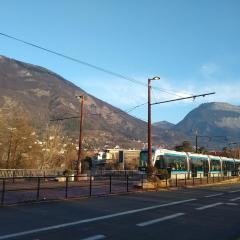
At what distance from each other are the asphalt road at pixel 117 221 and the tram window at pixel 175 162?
2981 cm

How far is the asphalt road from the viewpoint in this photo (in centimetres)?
1291

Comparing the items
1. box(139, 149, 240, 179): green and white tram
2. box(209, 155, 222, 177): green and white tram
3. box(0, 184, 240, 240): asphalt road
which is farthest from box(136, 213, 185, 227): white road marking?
box(209, 155, 222, 177): green and white tram

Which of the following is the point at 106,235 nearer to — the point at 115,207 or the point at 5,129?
the point at 115,207

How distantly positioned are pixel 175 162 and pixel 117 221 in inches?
1502

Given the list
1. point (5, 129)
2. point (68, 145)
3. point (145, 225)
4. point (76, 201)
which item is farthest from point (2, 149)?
point (145, 225)

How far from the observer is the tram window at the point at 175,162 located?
2050 inches

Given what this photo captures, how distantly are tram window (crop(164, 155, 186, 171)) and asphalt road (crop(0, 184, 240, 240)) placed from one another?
2981 cm

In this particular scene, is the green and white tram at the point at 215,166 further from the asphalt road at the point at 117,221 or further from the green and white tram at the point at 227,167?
the asphalt road at the point at 117,221

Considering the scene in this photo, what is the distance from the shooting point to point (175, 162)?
53312 mm

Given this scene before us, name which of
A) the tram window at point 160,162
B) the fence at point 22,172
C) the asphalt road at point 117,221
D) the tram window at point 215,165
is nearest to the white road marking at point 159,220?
the asphalt road at point 117,221

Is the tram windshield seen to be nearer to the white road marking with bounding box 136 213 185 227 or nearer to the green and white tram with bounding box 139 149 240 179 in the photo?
the green and white tram with bounding box 139 149 240 179

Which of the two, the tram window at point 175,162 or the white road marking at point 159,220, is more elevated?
the tram window at point 175,162

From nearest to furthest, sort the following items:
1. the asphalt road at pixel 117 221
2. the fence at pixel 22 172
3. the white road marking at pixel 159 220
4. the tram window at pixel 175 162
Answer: the asphalt road at pixel 117 221
the white road marking at pixel 159 220
the fence at pixel 22 172
the tram window at pixel 175 162

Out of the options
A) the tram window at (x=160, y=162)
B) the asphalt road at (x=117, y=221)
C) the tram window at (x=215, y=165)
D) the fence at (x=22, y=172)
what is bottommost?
the asphalt road at (x=117, y=221)
